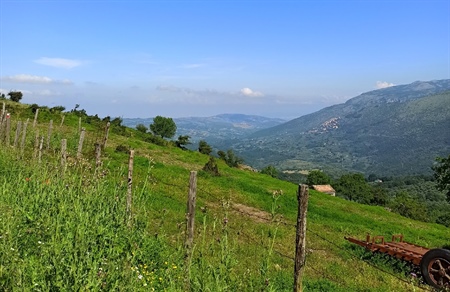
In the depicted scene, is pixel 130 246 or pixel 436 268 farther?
pixel 436 268

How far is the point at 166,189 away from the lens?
933 inches

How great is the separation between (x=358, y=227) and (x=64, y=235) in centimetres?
2171

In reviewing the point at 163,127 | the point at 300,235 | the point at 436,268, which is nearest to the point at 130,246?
the point at 300,235

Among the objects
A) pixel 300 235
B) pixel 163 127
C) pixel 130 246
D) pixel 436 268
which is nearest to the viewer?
pixel 300 235

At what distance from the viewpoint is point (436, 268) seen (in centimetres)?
1216

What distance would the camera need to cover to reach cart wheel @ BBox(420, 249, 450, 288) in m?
11.7

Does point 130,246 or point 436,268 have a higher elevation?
point 130,246

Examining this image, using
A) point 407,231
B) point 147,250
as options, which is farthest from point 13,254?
point 407,231

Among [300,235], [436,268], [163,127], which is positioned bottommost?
[436,268]

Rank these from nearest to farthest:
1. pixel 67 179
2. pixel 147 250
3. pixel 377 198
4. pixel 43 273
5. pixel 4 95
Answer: pixel 43 273
pixel 147 250
pixel 67 179
pixel 4 95
pixel 377 198

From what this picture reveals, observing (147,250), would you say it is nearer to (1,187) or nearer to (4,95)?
(1,187)

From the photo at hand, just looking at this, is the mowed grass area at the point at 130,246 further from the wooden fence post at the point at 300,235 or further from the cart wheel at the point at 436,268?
the cart wheel at the point at 436,268

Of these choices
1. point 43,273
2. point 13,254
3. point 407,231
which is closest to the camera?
point 43,273

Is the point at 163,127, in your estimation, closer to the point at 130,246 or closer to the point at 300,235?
the point at 130,246
